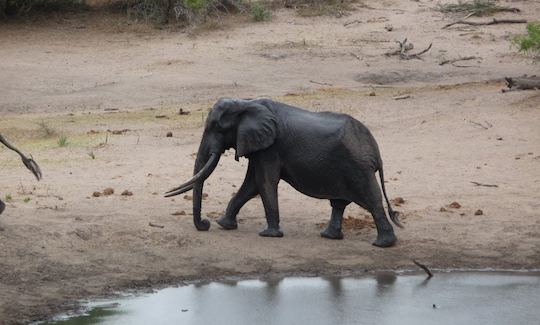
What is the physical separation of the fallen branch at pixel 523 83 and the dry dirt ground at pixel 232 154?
0.22 m

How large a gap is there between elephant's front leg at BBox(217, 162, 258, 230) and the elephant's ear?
33 centimetres

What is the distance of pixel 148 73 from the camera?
1942cm

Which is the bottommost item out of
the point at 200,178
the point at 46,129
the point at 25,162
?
the point at 46,129

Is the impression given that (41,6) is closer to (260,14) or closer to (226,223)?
(260,14)

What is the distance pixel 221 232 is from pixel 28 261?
1755mm

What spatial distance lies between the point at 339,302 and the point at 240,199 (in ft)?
5.78

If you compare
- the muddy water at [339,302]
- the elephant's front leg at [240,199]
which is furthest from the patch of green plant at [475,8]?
the muddy water at [339,302]

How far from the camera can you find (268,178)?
414 inches

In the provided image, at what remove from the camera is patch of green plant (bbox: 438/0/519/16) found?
2286cm

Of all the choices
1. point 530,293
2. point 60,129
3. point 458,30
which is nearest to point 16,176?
point 60,129

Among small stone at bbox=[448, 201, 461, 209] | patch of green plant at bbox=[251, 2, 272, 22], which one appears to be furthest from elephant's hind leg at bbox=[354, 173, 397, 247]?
patch of green plant at bbox=[251, 2, 272, 22]

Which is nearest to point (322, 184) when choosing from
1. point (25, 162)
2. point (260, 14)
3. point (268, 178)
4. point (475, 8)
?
point (268, 178)

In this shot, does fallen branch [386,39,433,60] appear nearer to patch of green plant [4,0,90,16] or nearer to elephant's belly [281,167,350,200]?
patch of green plant [4,0,90,16]

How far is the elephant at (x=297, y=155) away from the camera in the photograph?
10406 mm
